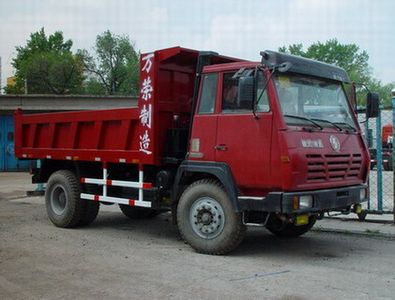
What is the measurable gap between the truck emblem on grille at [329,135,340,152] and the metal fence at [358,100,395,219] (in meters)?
1.75

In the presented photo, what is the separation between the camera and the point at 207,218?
7.78 metres

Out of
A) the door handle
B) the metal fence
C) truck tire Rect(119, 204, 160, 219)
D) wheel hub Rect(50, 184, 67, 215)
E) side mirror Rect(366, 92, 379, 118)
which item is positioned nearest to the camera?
the door handle

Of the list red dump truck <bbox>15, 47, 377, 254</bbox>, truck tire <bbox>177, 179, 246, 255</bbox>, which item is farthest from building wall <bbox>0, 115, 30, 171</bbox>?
truck tire <bbox>177, 179, 246, 255</bbox>

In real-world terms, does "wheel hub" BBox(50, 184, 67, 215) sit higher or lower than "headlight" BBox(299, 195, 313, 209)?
lower

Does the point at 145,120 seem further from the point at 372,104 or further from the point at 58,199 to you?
the point at 372,104

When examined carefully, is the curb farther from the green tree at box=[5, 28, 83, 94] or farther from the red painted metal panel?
the green tree at box=[5, 28, 83, 94]

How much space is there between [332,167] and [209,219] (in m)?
1.88

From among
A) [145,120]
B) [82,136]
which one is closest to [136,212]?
[82,136]

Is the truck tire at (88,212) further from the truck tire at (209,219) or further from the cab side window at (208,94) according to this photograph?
the cab side window at (208,94)

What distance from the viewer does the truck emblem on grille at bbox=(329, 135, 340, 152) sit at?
761 cm

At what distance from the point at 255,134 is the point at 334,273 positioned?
2.05m

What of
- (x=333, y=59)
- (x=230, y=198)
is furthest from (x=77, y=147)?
(x=333, y=59)

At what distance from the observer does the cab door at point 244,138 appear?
285 inches

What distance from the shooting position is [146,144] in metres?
8.64
